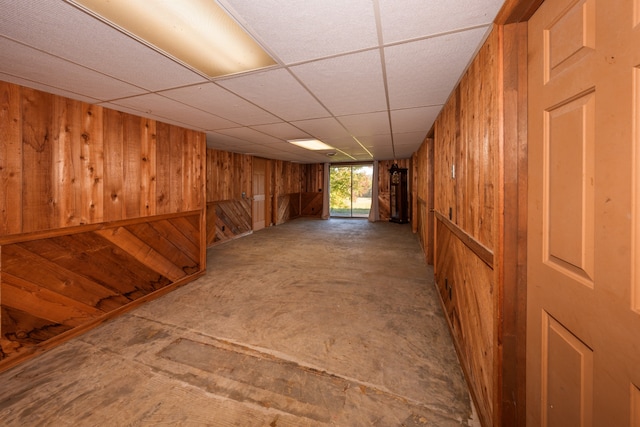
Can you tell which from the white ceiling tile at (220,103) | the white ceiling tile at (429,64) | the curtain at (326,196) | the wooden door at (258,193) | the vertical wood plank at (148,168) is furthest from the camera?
the curtain at (326,196)

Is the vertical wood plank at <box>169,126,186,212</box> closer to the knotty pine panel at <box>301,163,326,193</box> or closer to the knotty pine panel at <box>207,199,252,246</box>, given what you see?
the knotty pine panel at <box>207,199,252,246</box>

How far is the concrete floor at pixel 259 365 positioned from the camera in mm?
1486

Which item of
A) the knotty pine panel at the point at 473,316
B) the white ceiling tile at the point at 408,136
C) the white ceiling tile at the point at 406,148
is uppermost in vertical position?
the white ceiling tile at the point at 406,148

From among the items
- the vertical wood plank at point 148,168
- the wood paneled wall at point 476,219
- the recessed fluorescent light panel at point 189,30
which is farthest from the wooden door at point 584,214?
the vertical wood plank at point 148,168

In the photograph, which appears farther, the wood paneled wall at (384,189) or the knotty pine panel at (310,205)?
the knotty pine panel at (310,205)

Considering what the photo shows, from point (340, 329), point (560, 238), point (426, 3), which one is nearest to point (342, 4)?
point (426, 3)

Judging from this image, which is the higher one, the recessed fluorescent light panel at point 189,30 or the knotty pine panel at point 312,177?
the knotty pine panel at point 312,177

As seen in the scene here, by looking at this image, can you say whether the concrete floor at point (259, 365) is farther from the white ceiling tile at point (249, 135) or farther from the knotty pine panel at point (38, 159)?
the white ceiling tile at point (249, 135)

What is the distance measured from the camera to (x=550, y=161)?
98 centimetres

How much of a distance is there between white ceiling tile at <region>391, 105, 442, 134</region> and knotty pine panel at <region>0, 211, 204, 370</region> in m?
3.28

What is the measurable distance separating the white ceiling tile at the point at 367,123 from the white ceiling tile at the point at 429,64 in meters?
0.65

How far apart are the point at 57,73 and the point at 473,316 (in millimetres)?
3454

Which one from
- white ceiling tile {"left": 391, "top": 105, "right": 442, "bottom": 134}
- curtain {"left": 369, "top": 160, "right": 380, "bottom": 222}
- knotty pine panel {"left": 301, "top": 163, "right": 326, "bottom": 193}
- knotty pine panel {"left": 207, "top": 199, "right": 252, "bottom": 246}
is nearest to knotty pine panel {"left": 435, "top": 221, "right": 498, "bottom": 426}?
white ceiling tile {"left": 391, "top": 105, "right": 442, "bottom": 134}

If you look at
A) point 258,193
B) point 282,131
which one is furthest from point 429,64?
point 258,193
